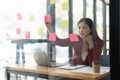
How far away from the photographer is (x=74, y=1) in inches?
46.6

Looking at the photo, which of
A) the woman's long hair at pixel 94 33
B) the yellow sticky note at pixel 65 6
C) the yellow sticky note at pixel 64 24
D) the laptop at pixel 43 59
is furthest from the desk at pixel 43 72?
the yellow sticky note at pixel 65 6

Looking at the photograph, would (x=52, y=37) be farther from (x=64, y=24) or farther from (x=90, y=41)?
(x=90, y=41)

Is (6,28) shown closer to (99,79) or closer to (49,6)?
(49,6)

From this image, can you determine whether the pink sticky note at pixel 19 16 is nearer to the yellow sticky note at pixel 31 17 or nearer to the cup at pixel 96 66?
the yellow sticky note at pixel 31 17

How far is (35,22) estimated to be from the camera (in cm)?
134

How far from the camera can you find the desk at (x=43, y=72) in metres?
1.17

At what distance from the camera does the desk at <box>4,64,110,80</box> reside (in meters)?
1.17

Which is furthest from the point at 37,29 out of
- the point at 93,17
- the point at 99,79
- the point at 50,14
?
the point at 99,79

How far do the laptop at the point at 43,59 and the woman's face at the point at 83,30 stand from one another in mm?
289

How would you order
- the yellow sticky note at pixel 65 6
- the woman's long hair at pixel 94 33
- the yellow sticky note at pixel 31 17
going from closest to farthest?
the woman's long hair at pixel 94 33 → the yellow sticky note at pixel 65 6 → the yellow sticky note at pixel 31 17

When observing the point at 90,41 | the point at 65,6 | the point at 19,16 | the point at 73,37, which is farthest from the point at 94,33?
the point at 19,16

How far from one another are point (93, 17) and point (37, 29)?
1.46ft

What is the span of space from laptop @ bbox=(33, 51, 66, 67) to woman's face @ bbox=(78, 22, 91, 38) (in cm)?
29

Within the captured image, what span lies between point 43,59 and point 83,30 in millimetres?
400
